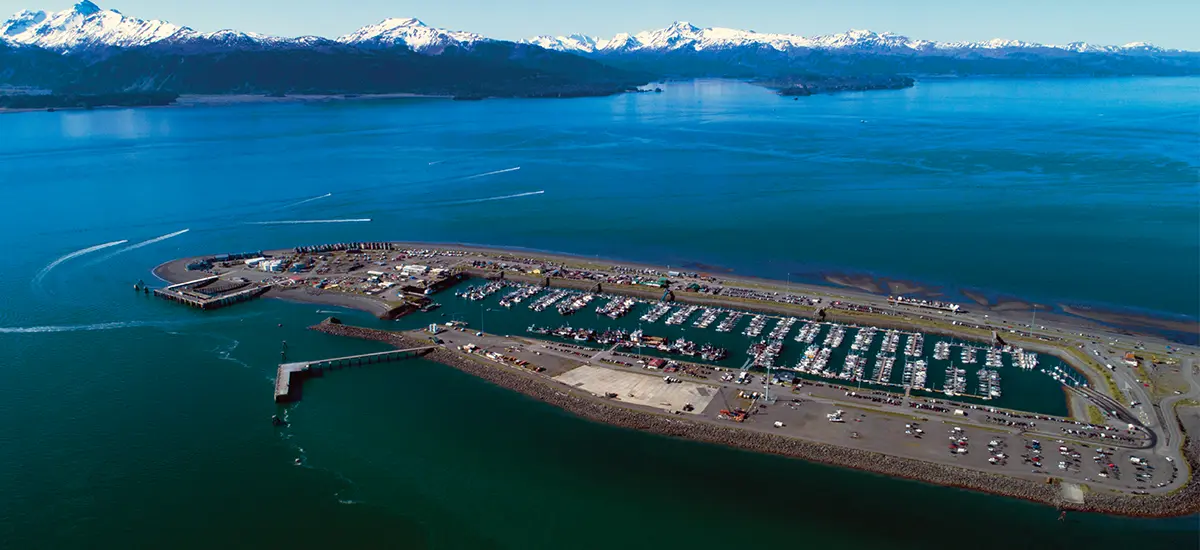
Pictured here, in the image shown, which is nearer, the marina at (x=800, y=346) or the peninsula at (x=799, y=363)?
the peninsula at (x=799, y=363)

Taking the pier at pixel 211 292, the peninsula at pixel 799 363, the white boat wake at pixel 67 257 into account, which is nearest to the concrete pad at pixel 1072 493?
the peninsula at pixel 799 363

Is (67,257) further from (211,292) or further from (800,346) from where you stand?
(800,346)

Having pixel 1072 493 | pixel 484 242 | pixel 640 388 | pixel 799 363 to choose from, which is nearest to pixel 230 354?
pixel 640 388

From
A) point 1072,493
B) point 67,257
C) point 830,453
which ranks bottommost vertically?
point 1072,493

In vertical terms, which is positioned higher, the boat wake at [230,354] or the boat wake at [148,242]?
the boat wake at [148,242]

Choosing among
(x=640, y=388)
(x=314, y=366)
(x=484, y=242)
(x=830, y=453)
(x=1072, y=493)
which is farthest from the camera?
(x=484, y=242)

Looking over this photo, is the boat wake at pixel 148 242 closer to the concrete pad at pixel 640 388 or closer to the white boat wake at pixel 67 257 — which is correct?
the white boat wake at pixel 67 257

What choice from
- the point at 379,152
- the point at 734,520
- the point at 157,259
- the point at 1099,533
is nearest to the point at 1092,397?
the point at 1099,533
